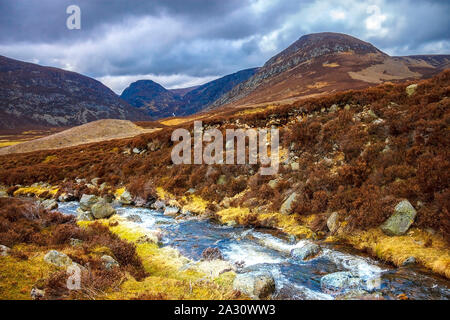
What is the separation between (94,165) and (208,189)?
17989 millimetres

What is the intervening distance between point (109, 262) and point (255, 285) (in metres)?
4.83

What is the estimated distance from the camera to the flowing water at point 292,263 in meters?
7.36

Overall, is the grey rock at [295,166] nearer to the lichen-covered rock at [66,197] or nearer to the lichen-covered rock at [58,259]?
the lichen-covered rock at [58,259]

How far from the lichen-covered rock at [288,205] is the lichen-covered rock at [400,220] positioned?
423 centimetres

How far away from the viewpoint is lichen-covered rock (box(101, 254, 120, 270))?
26.8ft

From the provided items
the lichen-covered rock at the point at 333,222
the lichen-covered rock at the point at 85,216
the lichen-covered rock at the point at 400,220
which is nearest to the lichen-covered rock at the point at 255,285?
the lichen-covered rock at the point at 333,222

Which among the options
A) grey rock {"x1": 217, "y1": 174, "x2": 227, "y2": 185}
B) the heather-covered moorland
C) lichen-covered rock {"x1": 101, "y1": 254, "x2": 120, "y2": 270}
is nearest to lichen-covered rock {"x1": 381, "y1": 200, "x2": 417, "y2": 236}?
the heather-covered moorland

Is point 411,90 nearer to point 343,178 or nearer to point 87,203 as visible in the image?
point 343,178

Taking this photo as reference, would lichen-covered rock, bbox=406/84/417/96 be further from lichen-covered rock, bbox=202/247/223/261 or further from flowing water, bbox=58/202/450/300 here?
lichen-covered rock, bbox=202/247/223/261

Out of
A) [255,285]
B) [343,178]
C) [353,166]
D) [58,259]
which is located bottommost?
[255,285]

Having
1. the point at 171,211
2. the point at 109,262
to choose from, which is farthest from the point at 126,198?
the point at 109,262

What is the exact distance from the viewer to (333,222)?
36.9 feet

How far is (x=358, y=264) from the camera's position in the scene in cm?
893
